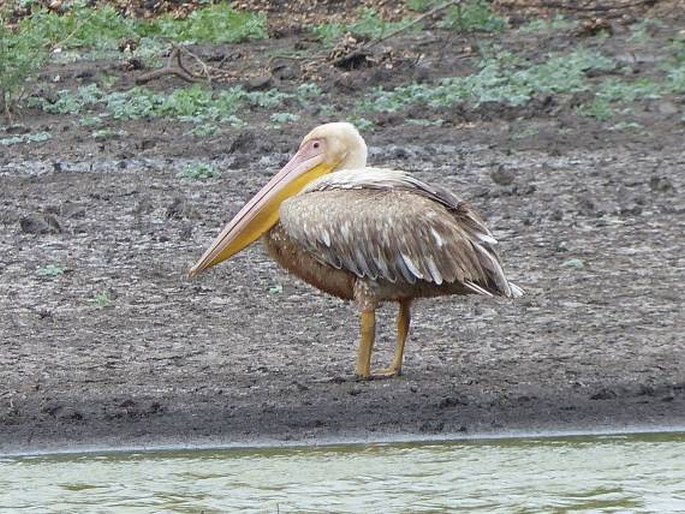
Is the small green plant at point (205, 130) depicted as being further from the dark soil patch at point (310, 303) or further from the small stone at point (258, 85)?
the small stone at point (258, 85)

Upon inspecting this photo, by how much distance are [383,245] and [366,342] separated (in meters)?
0.41

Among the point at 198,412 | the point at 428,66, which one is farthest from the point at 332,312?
the point at 428,66

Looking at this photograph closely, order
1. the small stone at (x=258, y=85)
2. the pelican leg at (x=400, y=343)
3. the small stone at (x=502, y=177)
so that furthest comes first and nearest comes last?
the small stone at (x=258, y=85)
the small stone at (x=502, y=177)
the pelican leg at (x=400, y=343)

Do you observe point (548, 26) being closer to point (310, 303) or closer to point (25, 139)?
point (25, 139)

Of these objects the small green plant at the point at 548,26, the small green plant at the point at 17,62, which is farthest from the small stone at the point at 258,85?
the small green plant at the point at 548,26

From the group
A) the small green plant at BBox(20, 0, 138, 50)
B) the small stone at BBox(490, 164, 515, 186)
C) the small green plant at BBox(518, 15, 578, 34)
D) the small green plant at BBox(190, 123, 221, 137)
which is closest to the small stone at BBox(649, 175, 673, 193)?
the small stone at BBox(490, 164, 515, 186)

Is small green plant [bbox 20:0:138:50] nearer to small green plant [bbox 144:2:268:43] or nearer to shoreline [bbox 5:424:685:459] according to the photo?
small green plant [bbox 144:2:268:43]

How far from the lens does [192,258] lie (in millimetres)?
9305

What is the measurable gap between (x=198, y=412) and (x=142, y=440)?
286mm

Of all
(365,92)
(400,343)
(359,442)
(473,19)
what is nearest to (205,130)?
(365,92)

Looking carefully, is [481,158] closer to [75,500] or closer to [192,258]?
[192,258]

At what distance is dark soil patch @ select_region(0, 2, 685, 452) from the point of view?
706 cm

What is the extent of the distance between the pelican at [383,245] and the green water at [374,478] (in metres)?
0.70

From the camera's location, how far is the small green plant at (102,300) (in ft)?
27.8
